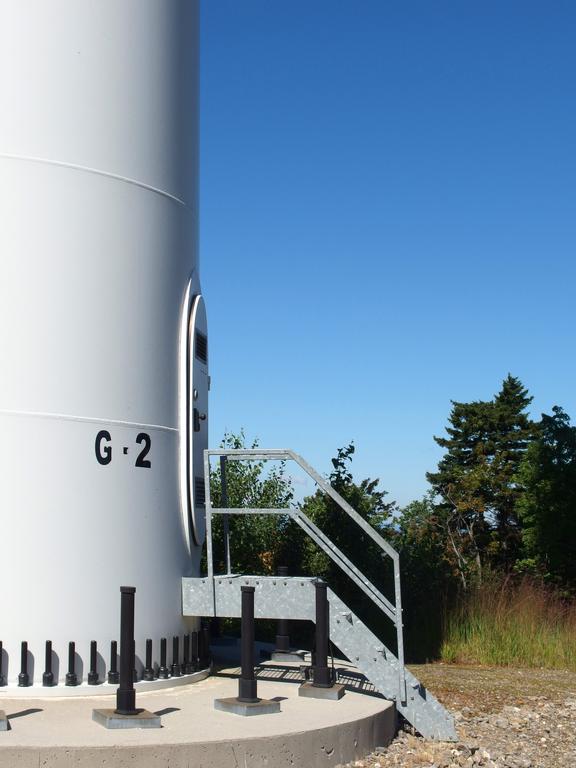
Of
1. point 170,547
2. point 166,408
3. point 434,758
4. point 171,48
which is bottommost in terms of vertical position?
point 434,758

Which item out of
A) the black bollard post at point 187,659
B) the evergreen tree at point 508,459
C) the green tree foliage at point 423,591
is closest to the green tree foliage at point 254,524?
the green tree foliage at point 423,591

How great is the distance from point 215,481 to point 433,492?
1857 cm

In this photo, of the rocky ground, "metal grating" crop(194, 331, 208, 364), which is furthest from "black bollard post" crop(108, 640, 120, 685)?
"metal grating" crop(194, 331, 208, 364)

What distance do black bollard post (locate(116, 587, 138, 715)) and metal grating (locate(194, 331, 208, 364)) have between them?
3262 mm

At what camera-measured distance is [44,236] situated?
8539 mm

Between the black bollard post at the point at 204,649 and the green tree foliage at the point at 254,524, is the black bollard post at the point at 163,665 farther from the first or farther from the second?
the green tree foliage at the point at 254,524

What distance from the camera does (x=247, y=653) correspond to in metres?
7.94

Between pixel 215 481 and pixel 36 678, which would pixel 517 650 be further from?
pixel 36 678

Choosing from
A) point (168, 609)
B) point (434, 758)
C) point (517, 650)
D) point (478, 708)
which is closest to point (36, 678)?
point (168, 609)

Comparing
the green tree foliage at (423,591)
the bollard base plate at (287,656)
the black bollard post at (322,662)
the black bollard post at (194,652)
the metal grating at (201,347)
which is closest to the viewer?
the black bollard post at (322,662)

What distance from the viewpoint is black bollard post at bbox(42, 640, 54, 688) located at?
8.01m

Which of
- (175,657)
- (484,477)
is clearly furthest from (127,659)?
(484,477)

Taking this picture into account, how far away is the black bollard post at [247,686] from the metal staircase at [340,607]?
1094 mm

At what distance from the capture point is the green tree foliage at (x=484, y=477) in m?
28.5
